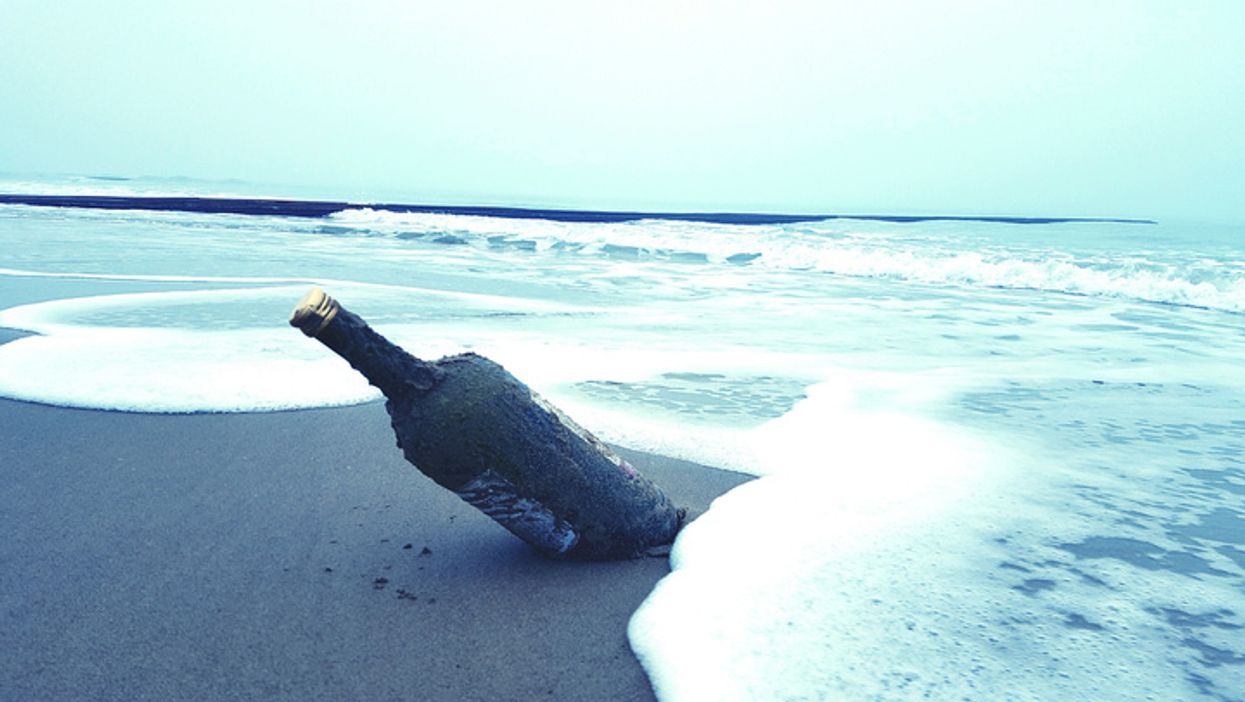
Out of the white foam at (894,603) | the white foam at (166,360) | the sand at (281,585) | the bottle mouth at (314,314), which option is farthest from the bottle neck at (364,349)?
the white foam at (166,360)

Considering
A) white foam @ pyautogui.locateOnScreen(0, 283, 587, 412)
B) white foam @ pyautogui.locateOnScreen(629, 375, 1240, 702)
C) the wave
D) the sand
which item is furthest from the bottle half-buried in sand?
the wave

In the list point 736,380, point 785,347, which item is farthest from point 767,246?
point 736,380

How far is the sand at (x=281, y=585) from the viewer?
1.94 meters

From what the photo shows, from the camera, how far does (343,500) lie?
10.1 ft

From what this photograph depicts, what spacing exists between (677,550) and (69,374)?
159 inches

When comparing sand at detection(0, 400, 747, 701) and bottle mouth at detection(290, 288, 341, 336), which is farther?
bottle mouth at detection(290, 288, 341, 336)

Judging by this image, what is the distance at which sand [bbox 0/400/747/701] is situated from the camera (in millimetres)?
1940

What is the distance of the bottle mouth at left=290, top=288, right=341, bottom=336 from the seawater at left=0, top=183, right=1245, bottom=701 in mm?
1212

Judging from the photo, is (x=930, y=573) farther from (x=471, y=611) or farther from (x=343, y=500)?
(x=343, y=500)

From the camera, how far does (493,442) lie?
2.30m

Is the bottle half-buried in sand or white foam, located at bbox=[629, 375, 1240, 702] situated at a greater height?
the bottle half-buried in sand

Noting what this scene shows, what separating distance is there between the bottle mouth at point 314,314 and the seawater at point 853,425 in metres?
1.21

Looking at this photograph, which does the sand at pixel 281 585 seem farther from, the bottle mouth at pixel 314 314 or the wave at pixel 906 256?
the wave at pixel 906 256

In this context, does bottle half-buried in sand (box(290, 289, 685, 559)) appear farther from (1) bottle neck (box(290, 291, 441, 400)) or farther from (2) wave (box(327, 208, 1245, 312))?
(2) wave (box(327, 208, 1245, 312))
